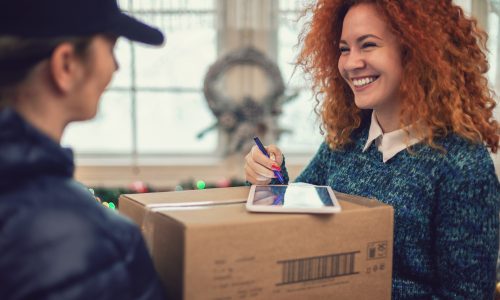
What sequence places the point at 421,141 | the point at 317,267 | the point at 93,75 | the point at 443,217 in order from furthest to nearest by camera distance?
the point at 421,141 < the point at 443,217 < the point at 317,267 < the point at 93,75

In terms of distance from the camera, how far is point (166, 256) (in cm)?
74

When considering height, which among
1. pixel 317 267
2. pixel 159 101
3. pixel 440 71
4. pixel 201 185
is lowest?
pixel 201 185

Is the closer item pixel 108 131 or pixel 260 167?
pixel 260 167

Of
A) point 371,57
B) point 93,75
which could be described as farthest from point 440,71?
point 93,75

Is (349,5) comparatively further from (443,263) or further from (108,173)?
(108,173)

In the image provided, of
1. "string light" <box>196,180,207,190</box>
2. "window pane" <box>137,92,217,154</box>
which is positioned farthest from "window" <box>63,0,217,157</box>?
"string light" <box>196,180,207,190</box>

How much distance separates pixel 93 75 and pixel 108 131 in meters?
2.38

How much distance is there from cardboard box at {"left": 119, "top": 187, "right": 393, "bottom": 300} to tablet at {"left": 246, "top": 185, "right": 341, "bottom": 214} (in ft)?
0.05

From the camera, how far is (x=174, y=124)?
3.00m

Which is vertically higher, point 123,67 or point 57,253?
point 123,67

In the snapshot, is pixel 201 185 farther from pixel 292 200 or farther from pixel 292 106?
pixel 292 200

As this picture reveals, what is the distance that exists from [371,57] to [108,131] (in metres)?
2.07

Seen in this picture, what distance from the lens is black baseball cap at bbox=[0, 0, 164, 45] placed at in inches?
22.8

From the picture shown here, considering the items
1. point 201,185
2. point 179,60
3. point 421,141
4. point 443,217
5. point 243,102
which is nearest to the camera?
point 443,217
